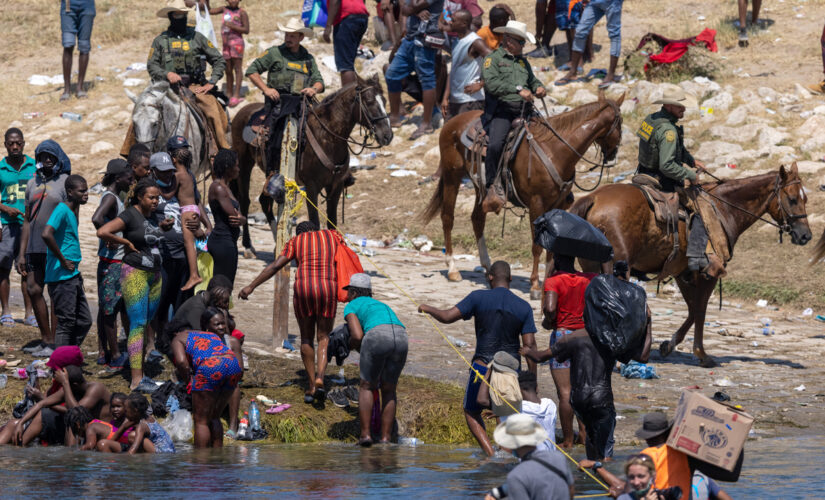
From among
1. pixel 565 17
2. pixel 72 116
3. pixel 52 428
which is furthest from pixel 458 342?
pixel 72 116

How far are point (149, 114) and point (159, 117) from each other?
132mm

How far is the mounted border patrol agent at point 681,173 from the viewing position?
12.9 meters

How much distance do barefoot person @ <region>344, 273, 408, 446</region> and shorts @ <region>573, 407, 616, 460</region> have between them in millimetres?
1698

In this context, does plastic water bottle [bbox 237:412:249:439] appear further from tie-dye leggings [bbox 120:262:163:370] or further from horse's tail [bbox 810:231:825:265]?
horse's tail [bbox 810:231:825:265]

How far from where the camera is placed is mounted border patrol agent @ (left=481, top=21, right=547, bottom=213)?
15.3 meters

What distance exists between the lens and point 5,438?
10.0 meters

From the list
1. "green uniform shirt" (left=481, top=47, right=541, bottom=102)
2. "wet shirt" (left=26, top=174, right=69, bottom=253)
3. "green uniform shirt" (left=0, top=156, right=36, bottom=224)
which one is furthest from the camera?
"green uniform shirt" (left=481, top=47, right=541, bottom=102)

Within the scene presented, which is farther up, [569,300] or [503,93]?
[503,93]

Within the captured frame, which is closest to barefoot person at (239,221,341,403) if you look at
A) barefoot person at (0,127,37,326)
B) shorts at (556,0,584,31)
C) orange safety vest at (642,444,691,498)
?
barefoot person at (0,127,37,326)

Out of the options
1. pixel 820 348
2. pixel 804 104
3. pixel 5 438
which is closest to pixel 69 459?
pixel 5 438

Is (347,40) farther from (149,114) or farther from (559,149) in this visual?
(559,149)

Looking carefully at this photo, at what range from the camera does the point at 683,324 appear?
44.3 feet

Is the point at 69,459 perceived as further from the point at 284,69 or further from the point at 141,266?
the point at 284,69

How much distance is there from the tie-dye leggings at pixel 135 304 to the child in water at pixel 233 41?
1256cm
